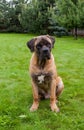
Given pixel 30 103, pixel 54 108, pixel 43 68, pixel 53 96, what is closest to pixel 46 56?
pixel 43 68

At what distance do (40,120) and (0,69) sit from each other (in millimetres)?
4331

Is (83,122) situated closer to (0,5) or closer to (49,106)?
(49,106)

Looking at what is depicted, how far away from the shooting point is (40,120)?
14.6ft

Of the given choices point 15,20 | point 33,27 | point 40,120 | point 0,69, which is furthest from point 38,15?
point 40,120

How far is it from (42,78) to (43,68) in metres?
0.17

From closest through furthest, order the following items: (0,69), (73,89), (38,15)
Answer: (73,89) < (0,69) < (38,15)

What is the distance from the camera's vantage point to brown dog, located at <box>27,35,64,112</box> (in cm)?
463

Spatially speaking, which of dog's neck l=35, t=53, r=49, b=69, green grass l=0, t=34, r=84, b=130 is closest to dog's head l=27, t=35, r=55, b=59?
dog's neck l=35, t=53, r=49, b=69

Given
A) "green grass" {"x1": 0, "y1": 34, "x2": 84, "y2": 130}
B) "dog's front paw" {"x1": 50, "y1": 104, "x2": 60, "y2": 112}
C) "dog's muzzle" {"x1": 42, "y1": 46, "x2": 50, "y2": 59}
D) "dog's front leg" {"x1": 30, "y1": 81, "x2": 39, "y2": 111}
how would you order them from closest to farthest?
"green grass" {"x1": 0, "y1": 34, "x2": 84, "y2": 130}, "dog's muzzle" {"x1": 42, "y1": 46, "x2": 50, "y2": 59}, "dog's front paw" {"x1": 50, "y1": 104, "x2": 60, "y2": 112}, "dog's front leg" {"x1": 30, "y1": 81, "x2": 39, "y2": 111}

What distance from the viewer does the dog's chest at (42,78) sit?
4.83m

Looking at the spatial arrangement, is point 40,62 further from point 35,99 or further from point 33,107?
point 33,107

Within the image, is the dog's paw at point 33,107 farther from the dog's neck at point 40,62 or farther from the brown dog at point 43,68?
the dog's neck at point 40,62

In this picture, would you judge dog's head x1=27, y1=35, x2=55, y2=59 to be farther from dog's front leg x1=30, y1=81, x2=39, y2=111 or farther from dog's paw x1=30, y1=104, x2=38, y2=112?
dog's paw x1=30, y1=104, x2=38, y2=112

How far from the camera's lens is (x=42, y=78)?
15.9 feet
